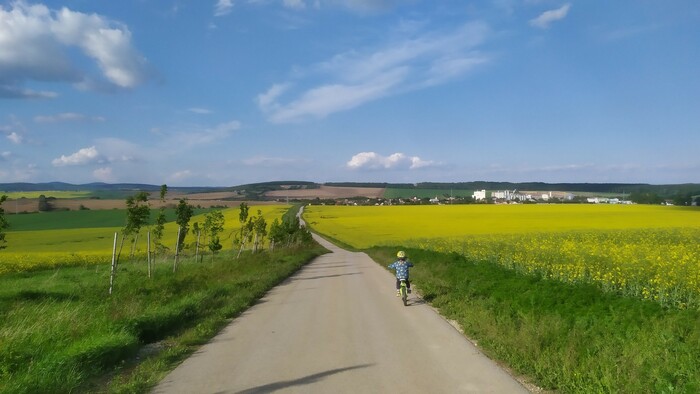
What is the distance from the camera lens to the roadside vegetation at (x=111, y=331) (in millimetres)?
6414

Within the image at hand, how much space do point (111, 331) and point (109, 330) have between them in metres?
0.10

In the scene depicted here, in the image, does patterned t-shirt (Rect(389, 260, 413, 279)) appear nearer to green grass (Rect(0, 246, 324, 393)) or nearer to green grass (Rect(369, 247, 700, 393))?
green grass (Rect(369, 247, 700, 393))

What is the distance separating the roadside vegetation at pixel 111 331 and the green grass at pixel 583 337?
197 inches

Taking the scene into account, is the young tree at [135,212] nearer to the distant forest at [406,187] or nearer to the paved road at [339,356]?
the paved road at [339,356]

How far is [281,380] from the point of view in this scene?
6.55m

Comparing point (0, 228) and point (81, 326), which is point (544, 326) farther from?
point (0, 228)

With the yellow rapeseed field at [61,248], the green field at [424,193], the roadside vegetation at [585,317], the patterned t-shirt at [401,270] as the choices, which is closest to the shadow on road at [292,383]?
the roadside vegetation at [585,317]

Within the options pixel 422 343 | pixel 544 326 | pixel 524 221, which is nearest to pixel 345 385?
pixel 422 343

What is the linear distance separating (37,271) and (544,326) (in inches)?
1030

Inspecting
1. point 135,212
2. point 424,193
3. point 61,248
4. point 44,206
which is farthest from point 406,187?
point 135,212

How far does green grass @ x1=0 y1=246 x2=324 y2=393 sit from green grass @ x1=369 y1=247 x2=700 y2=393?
16.4ft

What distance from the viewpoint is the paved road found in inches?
249

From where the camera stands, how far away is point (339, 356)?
7.89 metres

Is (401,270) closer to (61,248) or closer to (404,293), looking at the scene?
(404,293)
